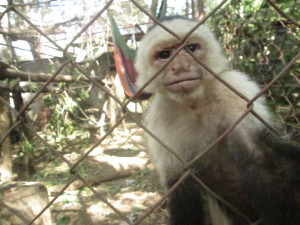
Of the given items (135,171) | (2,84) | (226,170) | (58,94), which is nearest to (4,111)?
(2,84)

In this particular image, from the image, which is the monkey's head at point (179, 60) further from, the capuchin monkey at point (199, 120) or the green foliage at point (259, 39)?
the green foliage at point (259, 39)

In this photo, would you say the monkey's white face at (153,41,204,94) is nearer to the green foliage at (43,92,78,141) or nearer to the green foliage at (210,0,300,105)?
the green foliage at (210,0,300,105)

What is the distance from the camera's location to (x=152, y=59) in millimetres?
1945

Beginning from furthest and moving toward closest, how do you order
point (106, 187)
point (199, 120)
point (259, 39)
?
point (106, 187), point (259, 39), point (199, 120)

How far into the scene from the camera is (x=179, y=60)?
1564 millimetres

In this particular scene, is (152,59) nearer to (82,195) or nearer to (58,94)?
(82,195)

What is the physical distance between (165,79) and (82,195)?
3.16m

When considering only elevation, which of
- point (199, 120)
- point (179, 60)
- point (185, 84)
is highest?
point (179, 60)

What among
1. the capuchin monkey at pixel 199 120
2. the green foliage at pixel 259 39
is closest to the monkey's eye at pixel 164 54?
the capuchin monkey at pixel 199 120

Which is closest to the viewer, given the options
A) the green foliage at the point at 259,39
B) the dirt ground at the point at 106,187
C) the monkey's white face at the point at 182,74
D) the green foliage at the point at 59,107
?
the monkey's white face at the point at 182,74

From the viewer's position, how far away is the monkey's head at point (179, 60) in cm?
159

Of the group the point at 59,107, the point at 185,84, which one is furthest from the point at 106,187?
the point at 185,84

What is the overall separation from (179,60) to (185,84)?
5.1 inches

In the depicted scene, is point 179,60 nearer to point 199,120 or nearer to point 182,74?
point 182,74
